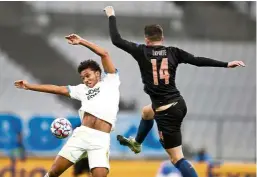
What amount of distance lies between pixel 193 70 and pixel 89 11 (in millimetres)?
3231

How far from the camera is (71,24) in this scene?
20328mm

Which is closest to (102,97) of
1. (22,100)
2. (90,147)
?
(90,147)

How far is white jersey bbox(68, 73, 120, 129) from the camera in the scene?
8.62 m

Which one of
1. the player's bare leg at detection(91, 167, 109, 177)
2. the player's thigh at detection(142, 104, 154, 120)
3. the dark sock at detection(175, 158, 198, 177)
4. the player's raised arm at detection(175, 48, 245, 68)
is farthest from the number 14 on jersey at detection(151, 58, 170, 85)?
the player's bare leg at detection(91, 167, 109, 177)

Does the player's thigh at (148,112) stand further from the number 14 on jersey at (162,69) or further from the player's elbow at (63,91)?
the player's elbow at (63,91)

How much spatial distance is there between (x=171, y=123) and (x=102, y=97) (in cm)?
88

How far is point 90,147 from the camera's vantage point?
339 inches

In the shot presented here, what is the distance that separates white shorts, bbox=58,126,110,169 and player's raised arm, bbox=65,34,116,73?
742 mm

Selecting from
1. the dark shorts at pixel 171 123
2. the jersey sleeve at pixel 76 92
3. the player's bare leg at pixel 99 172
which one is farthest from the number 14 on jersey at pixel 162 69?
the player's bare leg at pixel 99 172

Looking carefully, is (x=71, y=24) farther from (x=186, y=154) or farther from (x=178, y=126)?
(x=178, y=126)

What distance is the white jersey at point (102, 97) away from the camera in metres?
8.62

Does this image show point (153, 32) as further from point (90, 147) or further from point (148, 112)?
point (90, 147)

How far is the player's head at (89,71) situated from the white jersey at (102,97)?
0.24 ft

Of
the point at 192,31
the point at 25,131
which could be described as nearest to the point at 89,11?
the point at 192,31
